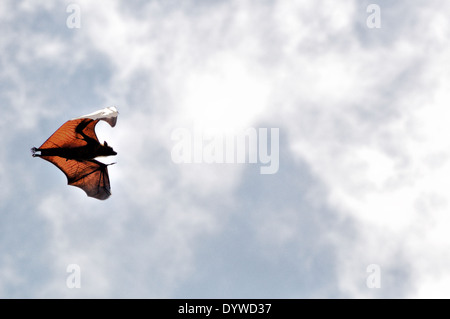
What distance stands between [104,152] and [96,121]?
2461mm

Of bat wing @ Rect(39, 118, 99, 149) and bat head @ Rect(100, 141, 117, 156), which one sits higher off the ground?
bat wing @ Rect(39, 118, 99, 149)

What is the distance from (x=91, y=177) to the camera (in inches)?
1508

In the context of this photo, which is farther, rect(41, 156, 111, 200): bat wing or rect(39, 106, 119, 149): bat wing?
rect(41, 156, 111, 200): bat wing

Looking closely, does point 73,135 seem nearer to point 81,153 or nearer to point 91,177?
point 81,153

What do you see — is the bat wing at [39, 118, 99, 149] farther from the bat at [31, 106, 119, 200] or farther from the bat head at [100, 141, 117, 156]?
the bat head at [100, 141, 117, 156]

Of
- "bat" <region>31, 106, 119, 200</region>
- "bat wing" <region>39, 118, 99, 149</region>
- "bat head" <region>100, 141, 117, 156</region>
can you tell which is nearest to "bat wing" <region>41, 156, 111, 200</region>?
"bat" <region>31, 106, 119, 200</region>

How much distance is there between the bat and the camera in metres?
33.4

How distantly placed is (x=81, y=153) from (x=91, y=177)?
373cm
